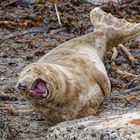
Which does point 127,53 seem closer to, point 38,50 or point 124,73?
point 124,73

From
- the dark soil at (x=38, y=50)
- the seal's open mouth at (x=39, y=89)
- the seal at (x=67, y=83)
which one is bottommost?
the dark soil at (x=38, y=50)

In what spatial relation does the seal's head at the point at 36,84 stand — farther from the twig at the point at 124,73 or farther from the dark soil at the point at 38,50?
the twig at the point at 124,73

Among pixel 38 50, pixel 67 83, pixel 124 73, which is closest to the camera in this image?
pixel 67 83

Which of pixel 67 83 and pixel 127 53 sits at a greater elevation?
pixel 67 83

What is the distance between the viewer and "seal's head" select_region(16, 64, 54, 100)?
191 inches

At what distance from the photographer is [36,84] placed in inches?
194

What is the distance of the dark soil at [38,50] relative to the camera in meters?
5.91

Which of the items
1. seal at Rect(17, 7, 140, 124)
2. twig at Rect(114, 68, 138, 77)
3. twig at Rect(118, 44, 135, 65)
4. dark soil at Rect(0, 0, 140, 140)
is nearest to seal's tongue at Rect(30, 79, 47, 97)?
seal at Rect(17, 7, 140, 124)

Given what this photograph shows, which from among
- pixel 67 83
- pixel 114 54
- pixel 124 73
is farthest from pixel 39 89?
pixel 114 54

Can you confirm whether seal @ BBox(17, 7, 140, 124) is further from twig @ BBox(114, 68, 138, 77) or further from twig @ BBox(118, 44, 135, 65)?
twig @ BBox(118, 44, 135, 65)

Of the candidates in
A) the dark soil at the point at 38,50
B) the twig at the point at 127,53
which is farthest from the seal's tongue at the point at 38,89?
the twig at the point at 127,53

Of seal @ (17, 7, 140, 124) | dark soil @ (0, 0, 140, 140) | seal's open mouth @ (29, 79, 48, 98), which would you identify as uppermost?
seal's open mouth @ (29, 79, 48, 98)

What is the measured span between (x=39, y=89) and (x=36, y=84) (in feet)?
0.15

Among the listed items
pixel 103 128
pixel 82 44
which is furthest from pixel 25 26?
pixel 103 128
